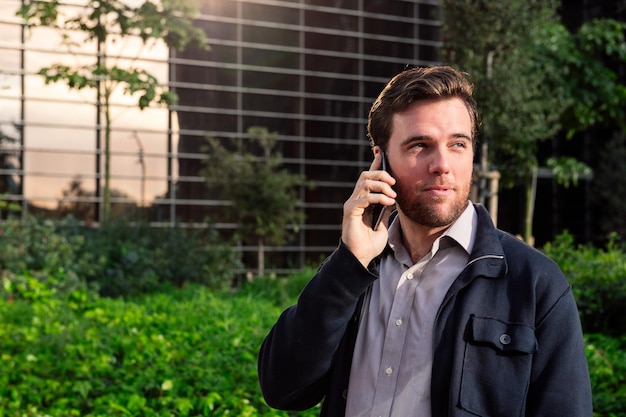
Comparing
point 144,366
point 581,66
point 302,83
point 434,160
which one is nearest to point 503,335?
point 434,160

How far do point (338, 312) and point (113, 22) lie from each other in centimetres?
1546

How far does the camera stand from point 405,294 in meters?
2.12

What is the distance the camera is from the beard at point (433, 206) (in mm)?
2102

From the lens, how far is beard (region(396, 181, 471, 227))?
82.7 inches

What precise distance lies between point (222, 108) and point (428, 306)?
2845 centimetres

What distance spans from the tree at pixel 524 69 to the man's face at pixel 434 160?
16418 millimetres

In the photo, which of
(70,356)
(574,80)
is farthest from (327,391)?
(574,80)

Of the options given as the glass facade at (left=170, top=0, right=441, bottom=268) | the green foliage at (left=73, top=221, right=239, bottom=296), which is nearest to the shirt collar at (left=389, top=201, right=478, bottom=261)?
the green foliage at (left=73, top=221, right=239, bottom=296)

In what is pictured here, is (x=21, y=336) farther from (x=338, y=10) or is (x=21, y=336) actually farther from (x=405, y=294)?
(x=338, y=10)

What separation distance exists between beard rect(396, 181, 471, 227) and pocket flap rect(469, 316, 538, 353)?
283 millimetres

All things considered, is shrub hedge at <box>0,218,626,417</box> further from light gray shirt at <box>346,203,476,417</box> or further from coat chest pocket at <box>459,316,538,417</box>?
coat chest pocket at <box>459,316,538,417</box>

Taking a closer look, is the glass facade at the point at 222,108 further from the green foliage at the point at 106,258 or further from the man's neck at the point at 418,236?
the man's neck at the point at 418,236

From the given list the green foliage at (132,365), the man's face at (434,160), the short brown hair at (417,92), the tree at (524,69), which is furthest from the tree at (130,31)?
the man's face at (434,160)

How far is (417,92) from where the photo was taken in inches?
82.7
